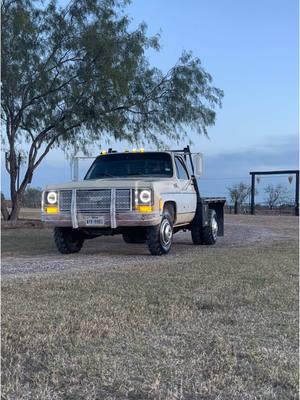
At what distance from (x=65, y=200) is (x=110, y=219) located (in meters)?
0.98

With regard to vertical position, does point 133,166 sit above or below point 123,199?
above

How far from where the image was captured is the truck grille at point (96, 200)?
32.1 ft

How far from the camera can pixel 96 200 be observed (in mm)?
9953

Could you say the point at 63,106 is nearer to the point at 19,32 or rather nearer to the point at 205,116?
the point at 19,32

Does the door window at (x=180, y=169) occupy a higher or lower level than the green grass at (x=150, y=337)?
higher

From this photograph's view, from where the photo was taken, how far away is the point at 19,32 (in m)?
17.1

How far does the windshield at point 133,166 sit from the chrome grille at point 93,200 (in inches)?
50.8

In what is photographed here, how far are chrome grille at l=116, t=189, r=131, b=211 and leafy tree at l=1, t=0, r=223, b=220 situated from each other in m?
9.00

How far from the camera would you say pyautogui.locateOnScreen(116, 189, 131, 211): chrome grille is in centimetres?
976

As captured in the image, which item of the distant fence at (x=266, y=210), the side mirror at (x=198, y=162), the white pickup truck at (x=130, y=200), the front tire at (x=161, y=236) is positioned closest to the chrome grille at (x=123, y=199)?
the white pickup truck at (x=130, y=200)

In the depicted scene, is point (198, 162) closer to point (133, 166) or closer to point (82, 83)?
point (133, 166)

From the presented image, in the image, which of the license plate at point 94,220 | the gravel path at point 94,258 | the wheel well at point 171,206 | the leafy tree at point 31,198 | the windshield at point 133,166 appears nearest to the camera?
the gravel path at point 94,258

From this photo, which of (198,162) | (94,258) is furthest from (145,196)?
(198,162)

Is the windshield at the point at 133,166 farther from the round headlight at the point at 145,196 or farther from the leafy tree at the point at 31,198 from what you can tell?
the leafy tree at the point at 31,198
